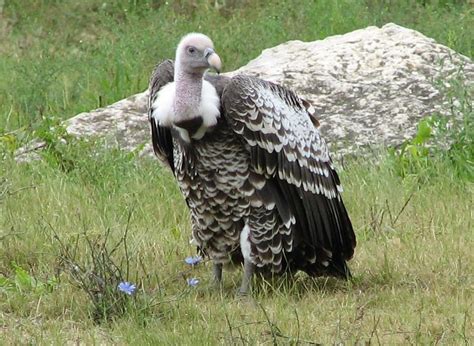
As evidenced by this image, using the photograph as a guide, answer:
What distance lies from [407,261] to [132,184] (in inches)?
85.5

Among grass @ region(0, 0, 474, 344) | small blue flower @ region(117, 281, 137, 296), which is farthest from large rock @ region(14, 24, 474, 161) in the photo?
small blue flower @ region(117, 281, 137, 296)

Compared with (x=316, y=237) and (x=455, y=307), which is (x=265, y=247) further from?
(x=455, y=307)

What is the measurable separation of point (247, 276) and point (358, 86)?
3.35 m

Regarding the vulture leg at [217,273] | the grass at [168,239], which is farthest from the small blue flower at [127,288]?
the vulture leg at [217,273]

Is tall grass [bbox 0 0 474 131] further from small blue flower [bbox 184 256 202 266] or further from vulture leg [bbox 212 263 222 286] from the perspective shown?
vulture leg [bbox 212 263 222 286]

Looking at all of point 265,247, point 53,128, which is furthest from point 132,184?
point 265,247

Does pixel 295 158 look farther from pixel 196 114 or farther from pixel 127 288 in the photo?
pixel 127 288

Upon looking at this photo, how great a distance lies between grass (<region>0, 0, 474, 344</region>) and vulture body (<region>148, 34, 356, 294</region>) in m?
0.21

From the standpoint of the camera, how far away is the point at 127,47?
1118 centimetres

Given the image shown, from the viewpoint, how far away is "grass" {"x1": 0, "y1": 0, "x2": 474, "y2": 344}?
547 centimetres

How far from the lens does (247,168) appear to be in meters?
6.11

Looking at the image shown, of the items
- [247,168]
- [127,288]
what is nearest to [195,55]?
[247,168]

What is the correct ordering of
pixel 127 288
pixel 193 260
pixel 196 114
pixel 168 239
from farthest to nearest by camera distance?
pixel 168 239 → pixel 193 260 → pixel 196 114 → pixel 127 288

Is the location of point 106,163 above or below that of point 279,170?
below
